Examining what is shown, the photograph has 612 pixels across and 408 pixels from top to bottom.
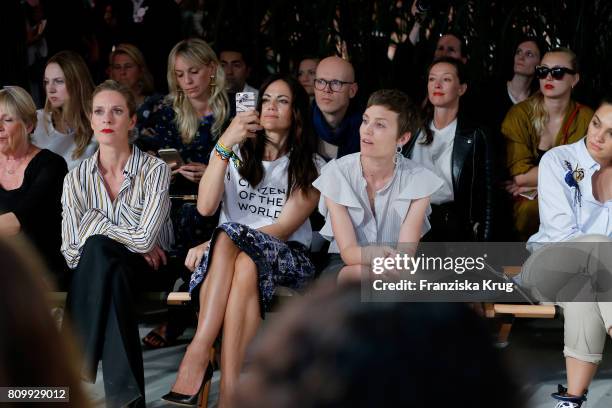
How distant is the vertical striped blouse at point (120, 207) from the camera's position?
4.14 m

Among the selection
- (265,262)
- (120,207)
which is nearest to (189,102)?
(120,207)

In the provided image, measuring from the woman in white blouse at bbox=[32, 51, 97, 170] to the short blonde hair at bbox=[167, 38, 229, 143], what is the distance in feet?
1.57

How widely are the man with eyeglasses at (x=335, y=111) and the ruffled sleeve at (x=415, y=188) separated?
608mm

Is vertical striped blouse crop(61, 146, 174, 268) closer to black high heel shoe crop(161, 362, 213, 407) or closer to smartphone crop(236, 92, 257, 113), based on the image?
smartphone crop(236, 92, 257, 113)

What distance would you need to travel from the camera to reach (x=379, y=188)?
4.25 metres

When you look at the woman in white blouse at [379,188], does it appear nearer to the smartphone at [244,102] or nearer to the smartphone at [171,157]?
the smartphone at [244,102]

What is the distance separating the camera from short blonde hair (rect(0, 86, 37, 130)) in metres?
4.50

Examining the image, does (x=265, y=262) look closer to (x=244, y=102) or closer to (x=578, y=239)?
(x=244, y=102)

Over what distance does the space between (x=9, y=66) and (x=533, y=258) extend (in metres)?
3.59

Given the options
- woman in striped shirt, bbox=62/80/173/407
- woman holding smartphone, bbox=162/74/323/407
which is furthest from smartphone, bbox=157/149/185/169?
woman holding smartphone, bbox=162/74/323/407

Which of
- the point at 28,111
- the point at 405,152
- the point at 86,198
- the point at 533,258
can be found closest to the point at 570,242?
the point at 533,258

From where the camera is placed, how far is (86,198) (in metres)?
4.24

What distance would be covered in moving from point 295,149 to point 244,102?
333mm

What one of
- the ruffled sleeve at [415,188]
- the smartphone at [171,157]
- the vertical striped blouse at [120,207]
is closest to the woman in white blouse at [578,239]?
the ruffled sleeve at [415,188]
